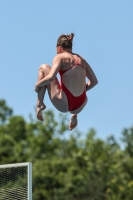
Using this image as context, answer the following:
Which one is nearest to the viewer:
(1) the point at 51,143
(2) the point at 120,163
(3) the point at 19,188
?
(3) the point at 19,188

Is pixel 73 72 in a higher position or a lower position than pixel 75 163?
lower

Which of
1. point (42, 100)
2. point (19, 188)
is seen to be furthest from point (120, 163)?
point (42, 100)

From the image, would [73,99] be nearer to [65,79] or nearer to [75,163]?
[65,79]

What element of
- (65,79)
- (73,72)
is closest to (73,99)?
(65,79)

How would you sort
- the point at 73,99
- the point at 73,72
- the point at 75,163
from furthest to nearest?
the point at 75,163 < the point at 73,99 < the point at 73,72

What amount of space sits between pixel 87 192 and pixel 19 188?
2652 centimetres

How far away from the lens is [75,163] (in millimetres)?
45000

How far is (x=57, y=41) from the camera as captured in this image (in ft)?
30.4

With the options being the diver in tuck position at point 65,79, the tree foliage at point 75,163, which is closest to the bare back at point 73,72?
the diver in tuck position at point 65,79

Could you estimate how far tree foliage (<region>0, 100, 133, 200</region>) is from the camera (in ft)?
143

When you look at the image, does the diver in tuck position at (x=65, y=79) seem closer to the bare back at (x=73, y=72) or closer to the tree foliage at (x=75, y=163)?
the bare back at (x=73, y=72)

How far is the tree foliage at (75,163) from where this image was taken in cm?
4344

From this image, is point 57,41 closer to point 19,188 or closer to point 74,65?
point 74,65

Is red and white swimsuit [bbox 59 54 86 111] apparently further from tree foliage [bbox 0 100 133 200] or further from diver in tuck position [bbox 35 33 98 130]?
tree foliage [bbox 0 100 133 200]
